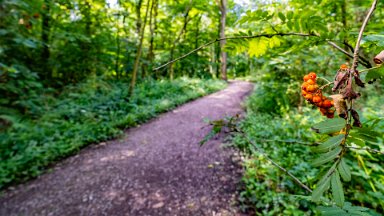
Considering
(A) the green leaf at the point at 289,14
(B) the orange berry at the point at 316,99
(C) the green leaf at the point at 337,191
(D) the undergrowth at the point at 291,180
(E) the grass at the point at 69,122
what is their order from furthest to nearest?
(E) the grass at the point at 69,122, (D) the undergrowth at the point at 291,180, (A) the green leaf at the point at 289,14, (B) the orange berry at the point at 316,99, (C) the green leaf at the point at 337,191

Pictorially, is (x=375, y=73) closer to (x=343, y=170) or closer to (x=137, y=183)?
(x=343, y=170)

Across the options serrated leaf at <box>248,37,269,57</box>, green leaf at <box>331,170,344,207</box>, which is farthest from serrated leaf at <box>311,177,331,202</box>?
serrated leaf at <box>248,37,269,57</box>

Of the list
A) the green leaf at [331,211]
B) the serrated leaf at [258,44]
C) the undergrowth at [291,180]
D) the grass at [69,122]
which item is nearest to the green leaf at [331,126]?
the green leaf at [331,211]

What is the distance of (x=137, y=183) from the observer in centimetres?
350

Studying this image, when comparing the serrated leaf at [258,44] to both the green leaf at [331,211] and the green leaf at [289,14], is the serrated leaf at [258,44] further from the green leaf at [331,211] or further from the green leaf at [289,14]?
the green leaf at [331,211]

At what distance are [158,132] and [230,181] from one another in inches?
107

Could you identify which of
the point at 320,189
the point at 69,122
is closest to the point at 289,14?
the point at 320,189

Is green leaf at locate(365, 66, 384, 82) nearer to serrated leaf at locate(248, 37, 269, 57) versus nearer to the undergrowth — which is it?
serrated leaf at locate(248, 37, 269, 57)

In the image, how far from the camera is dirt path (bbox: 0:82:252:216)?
9.71 ft

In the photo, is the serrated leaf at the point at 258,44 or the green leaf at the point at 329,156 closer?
the green leaf at the point at 329,156

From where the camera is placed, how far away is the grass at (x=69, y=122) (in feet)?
12.3

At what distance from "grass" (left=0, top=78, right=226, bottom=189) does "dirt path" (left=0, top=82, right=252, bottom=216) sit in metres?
0.28

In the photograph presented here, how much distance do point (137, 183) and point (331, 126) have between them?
3414mm

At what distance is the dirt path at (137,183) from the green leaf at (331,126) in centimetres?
260
